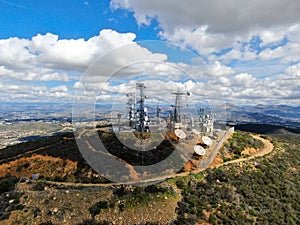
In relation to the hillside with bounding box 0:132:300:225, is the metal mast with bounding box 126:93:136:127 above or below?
above

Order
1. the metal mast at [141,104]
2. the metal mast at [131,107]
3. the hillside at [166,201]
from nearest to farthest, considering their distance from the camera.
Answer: the hillside at [166,201] < the metal mast at [141,104] < the metal mast at [131,107]

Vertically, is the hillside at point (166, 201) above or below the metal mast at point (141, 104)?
below

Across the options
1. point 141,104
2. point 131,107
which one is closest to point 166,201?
point 141,104

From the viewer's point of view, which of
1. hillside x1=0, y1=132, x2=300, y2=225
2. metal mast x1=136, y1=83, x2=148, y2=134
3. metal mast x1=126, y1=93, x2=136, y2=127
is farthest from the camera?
metal mast x1=126, y1=93, x2=136, y2=127

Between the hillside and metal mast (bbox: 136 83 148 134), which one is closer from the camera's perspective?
the hillside

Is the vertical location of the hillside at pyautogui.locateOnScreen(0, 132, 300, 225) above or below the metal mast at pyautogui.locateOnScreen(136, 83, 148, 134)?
below

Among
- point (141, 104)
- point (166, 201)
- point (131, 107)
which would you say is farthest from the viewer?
point (131, 107)

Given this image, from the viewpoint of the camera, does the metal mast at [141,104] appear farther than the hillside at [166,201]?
Yes

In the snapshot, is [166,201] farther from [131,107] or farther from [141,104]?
[131,107]

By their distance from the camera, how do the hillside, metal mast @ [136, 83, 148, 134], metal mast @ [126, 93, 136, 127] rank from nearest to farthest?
the hillside < metal mast @ [136, 83, 148, 134] < metal mast @ [126, 93, 136, 127]

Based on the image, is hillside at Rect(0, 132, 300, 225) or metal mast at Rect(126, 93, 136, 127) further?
metal mast at Rect(126, 93, 136, 127)

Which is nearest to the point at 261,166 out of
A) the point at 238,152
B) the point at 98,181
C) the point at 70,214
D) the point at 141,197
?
the point at 238,152
